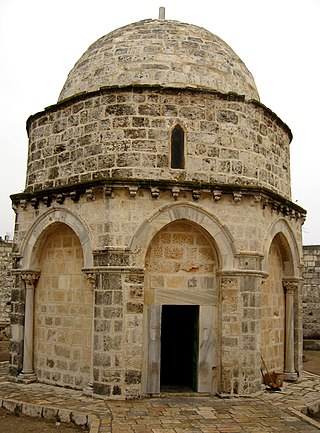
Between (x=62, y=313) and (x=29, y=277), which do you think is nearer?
(x=62, y=313)

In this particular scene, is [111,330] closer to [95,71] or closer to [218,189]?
[218,189]

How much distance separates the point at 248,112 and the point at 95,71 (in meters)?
3.37

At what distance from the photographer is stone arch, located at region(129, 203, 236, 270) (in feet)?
30.8

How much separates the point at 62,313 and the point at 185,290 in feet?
8.31

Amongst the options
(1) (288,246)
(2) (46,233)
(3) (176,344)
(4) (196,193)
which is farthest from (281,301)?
(2) (46,233)

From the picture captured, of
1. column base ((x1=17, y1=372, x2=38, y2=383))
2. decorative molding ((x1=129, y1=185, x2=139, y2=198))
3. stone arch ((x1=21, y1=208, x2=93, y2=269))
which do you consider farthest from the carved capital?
column base ((x1=17, y1=372, x2=38, y2=383))

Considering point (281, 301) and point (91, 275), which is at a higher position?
point (91, 275)

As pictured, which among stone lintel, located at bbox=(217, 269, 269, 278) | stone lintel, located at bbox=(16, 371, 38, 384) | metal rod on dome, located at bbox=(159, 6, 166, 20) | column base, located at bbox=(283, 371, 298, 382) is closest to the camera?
stone lintel, located at bbox=(217, 269, 269, 278)

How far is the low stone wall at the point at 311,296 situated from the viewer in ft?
61.7

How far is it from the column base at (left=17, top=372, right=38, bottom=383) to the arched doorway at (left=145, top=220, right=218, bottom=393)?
262cm

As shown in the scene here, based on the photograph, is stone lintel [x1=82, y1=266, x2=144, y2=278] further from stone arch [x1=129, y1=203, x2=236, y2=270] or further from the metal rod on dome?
the metal rod on dome

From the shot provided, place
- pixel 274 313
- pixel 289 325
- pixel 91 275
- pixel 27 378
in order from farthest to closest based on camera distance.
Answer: pixel 289 325
pixel 274 313
pixel 27 378
pixel 91 275

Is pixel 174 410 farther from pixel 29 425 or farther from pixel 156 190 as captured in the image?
pixel 156 190

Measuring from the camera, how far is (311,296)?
18938 millimetres
